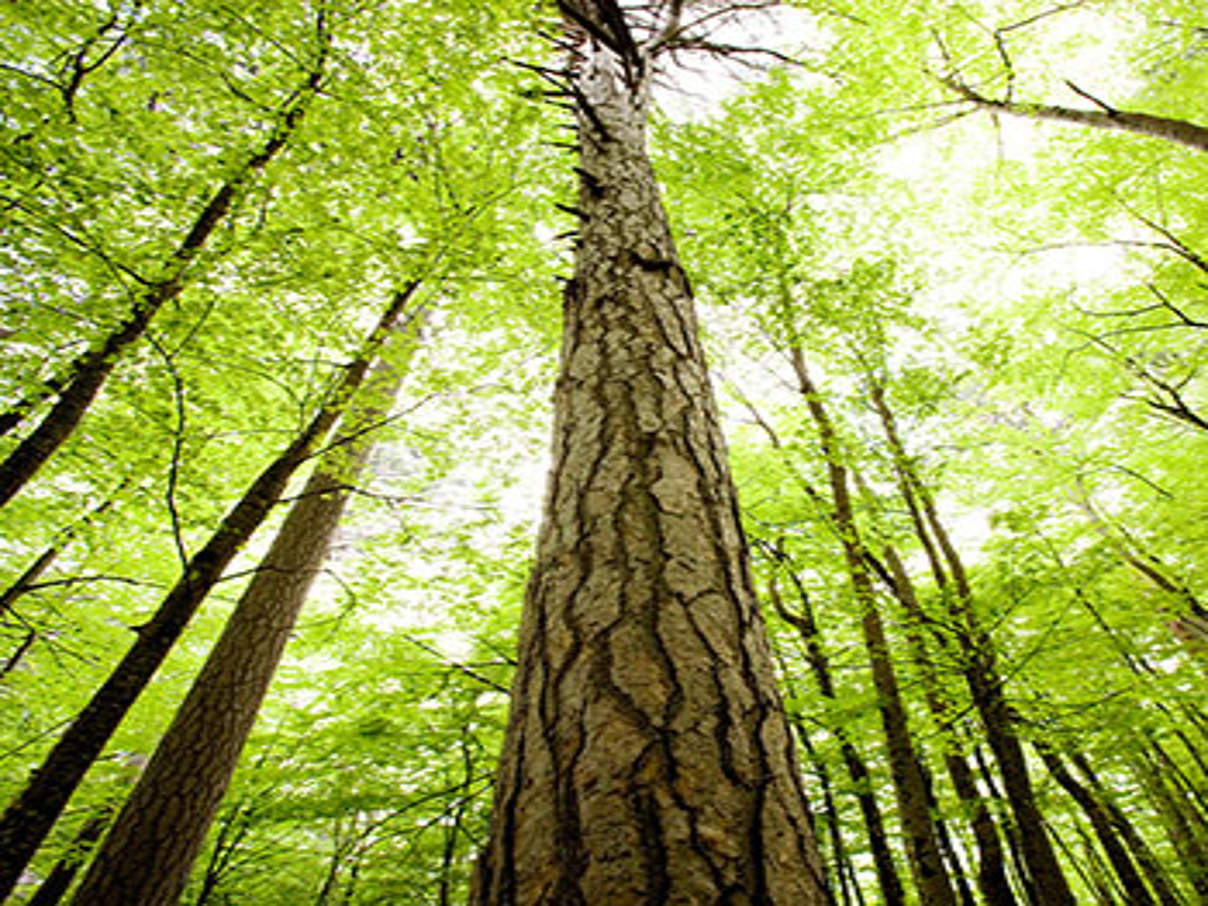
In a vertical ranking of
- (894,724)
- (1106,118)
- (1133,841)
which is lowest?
(894,724)

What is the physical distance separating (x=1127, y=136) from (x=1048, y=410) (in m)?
4.29

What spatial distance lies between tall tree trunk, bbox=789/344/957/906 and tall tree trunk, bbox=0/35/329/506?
5446 millimetres

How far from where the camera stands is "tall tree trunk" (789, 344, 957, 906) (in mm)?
4391

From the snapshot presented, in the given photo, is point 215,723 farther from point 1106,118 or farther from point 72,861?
point 1106,118

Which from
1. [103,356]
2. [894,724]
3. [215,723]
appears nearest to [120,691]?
[215,723]

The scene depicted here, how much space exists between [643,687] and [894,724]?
16.0 feet

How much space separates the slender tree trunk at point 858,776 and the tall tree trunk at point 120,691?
5.47m

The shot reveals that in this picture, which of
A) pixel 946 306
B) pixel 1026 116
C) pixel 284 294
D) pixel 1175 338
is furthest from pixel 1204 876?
pixel 284 294

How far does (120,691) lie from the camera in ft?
9.78

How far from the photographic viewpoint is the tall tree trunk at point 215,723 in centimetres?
367

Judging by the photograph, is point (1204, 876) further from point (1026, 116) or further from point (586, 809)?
point (586, 809)

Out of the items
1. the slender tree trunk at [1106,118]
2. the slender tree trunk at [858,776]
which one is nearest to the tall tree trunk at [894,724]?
the slender tree trunk at [858,776]

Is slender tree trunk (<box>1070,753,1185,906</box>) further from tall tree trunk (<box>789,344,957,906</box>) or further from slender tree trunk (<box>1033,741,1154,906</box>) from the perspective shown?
tall tree trunk (<box>789,344,957,906</box>)

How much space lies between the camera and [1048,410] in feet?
32.0
